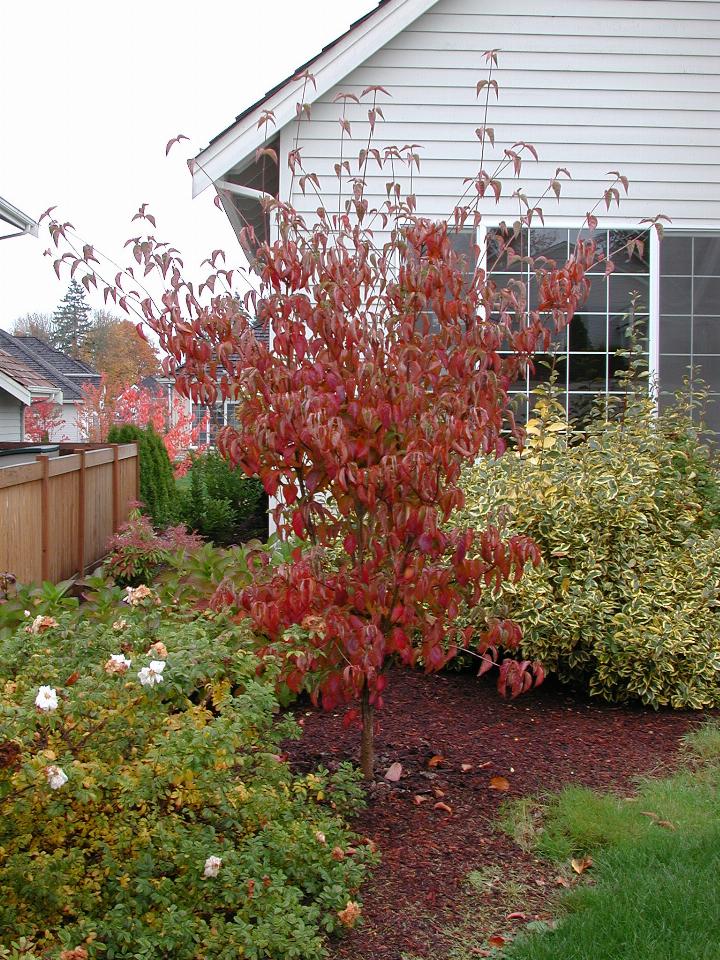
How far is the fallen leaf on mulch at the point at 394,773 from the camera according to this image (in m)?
4.29

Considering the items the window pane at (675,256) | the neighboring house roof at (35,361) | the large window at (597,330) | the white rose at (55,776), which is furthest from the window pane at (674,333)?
the neighboring house roof at (35,361)

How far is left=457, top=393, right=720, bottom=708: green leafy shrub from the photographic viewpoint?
17.3 feet

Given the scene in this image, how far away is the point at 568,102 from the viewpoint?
26.7 feet

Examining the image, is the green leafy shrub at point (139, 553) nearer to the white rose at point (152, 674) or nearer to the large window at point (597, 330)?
the large window at point (597, 330)

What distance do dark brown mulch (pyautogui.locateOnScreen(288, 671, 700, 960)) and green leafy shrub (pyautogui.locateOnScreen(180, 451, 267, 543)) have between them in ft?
18.2

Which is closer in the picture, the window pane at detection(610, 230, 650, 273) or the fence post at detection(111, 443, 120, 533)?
the window pane at detection(610, 230, 650, 273)

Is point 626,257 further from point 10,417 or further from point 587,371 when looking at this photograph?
point 10,417

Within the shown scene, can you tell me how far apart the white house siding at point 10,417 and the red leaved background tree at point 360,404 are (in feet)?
54.9

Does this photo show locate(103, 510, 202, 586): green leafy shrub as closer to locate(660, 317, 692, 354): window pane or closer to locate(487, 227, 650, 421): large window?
locate(487, 227, 650, 421): large window

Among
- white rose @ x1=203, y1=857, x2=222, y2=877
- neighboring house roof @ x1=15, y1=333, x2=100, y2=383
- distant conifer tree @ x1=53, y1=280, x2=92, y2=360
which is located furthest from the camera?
distant conifer tree @ x1=53, y1=280, x2=92, y2=360

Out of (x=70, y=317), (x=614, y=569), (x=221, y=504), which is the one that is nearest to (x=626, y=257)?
(x=614, y=569)

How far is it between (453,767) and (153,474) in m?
7.60

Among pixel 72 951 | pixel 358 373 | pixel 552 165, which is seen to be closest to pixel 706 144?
pixel 552 165

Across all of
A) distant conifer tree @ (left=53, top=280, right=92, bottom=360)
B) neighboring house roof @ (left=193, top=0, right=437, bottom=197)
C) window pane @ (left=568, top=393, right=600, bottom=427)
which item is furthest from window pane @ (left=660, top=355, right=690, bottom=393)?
distant conifer tree @ (left=53, top=280, right=92, bottom=360)
